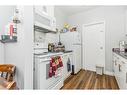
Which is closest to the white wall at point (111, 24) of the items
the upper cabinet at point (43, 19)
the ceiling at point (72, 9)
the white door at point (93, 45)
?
the white door at point (93, 45)

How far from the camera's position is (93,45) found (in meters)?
4.00

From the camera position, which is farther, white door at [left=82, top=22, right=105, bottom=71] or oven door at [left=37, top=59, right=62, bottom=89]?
white door at [left=82, top=22, right=105, bottom=71]

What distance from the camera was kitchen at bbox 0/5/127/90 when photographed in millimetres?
1399

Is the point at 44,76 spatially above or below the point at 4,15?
below

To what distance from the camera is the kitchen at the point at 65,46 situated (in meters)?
1.40

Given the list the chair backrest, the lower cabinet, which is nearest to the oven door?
the chair backrest

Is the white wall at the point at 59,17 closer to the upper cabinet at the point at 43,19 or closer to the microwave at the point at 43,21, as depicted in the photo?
the upper cabinet at the point at 43,19

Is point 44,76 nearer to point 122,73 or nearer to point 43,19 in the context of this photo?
point 43,19

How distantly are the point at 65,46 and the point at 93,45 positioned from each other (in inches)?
43.7

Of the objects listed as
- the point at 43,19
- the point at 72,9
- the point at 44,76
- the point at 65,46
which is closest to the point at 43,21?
the point at 43,19

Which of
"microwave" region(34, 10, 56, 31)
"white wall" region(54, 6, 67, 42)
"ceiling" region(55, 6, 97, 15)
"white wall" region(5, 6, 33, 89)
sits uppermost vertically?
"ceiling" region(55, 6, 97, 15)

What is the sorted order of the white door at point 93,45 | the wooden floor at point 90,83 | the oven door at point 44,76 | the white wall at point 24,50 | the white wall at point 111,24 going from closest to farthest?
the white wall at point 24,50, the oven door at point 44,76, the wooden floor at point 90,83, the white wall at point 111,24, the white door at point 93,45

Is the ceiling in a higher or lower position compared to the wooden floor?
higher

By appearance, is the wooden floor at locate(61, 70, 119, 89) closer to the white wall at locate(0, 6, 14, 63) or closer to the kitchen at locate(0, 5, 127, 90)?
the kitchen at locate(0, 5, 127, 90)
